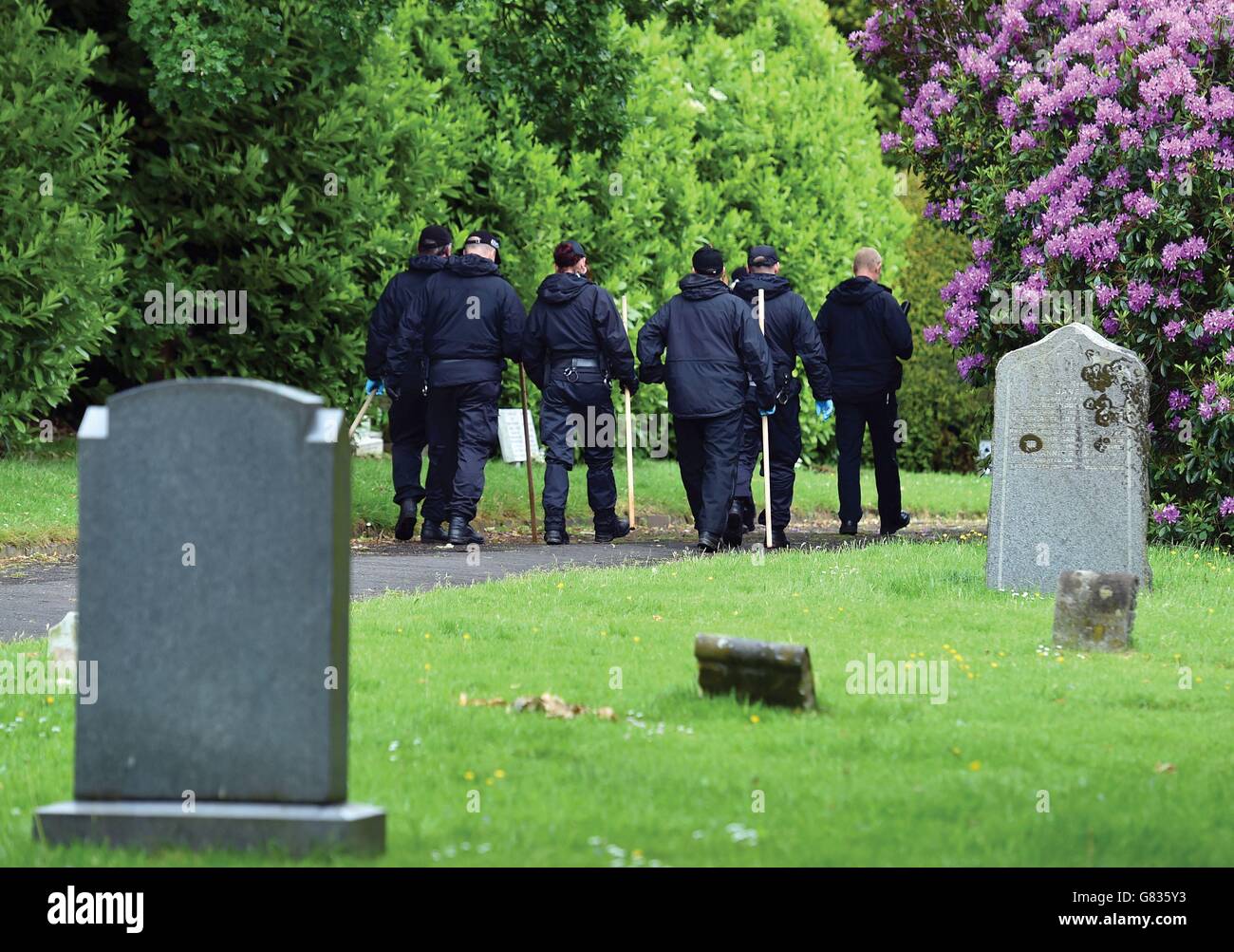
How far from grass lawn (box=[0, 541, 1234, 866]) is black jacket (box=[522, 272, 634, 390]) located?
4707 mm

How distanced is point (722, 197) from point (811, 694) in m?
19.3

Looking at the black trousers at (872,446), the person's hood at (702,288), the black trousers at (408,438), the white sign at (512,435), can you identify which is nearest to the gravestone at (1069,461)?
the person's hood at (702,288)

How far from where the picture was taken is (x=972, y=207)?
47.7ft

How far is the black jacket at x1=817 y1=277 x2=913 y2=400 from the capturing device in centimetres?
1494

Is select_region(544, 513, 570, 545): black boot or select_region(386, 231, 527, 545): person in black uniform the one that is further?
select_region(544, 513, 570, 545): black boot

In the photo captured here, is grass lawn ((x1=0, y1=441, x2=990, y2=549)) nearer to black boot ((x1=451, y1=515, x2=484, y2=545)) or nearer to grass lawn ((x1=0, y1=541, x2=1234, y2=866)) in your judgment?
black boot ((x1=451, y1=515, x2=484, y2=545))

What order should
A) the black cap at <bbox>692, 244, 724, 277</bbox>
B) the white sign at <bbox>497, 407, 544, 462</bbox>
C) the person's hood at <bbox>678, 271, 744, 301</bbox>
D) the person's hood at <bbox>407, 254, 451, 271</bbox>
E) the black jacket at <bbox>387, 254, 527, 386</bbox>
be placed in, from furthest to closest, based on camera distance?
the white sign at <bbox>497, 407, 544, 462</bbox> < the person's hood at <bbox>407, 254, 451, 271</bbox> < the black jacket at <bbox>387, 254, 527, 386</bbox> < the black cap at <bbox>692, 244, 724, 277</bbox> < the person's hood at <bbox>678, 271, 744, 301</bbox>

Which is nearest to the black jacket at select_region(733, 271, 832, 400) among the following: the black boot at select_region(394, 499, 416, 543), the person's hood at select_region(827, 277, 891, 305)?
the person's hood at select_region(827, 277, 891, 305)

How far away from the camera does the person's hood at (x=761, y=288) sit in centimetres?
1485

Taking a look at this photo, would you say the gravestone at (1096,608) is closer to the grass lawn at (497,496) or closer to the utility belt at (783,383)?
the utility belt at (783,383)

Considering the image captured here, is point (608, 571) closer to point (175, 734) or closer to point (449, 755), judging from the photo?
point (449, 755)

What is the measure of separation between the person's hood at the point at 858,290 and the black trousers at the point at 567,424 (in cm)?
218

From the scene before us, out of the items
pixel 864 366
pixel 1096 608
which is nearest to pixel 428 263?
pixel 864 366

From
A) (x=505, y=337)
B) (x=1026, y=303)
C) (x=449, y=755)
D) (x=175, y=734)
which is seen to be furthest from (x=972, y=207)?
(x=175, y=734)
